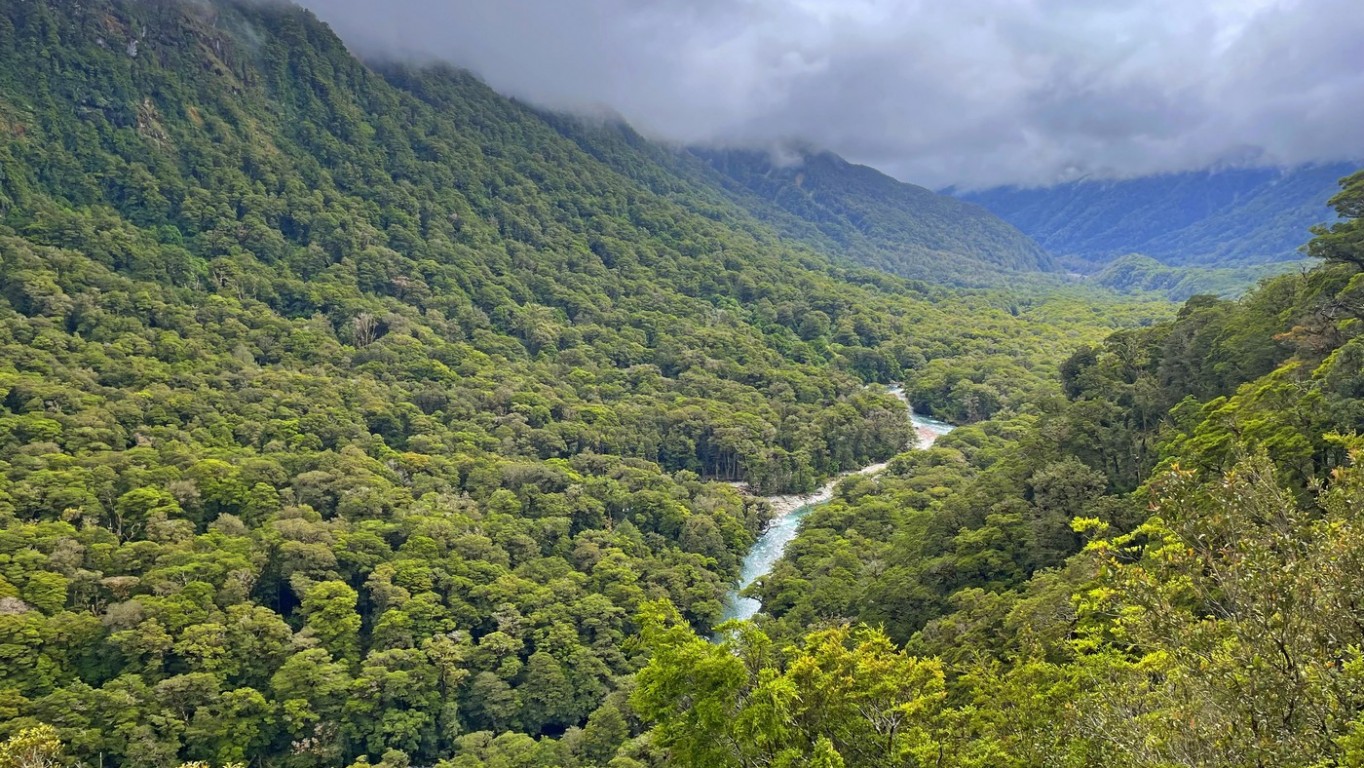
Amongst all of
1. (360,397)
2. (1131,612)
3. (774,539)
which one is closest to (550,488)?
(774,539)

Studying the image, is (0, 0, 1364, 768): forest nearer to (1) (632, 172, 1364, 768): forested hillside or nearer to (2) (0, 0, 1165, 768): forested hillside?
(1) (632, 172, 1364, 768): forested hillside

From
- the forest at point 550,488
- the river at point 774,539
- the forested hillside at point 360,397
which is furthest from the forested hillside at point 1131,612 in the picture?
the river at point 774,539

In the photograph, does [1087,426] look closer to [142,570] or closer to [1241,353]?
[1241,353]

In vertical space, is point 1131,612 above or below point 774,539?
above

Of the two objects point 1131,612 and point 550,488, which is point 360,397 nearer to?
point 550,488

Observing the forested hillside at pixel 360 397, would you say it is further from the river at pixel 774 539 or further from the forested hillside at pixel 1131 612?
the forested hillside at pixel 1131 612
